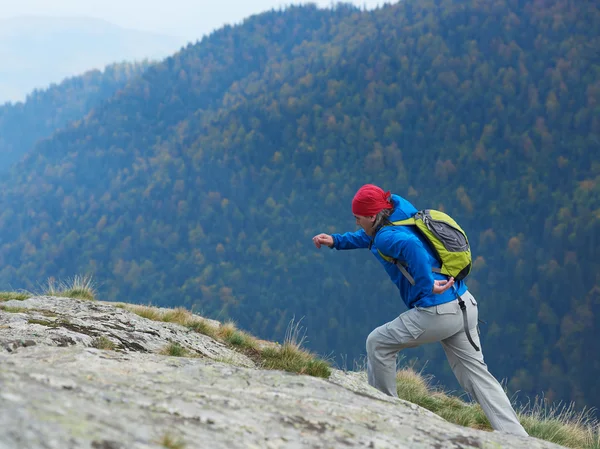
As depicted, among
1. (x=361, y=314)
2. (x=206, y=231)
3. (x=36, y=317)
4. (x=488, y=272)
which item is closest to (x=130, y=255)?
(x=206, y=231)

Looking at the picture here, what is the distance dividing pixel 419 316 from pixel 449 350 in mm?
490

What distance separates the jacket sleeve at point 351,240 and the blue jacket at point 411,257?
0.45 m

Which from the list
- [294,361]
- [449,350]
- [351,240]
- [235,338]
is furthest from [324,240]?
[235,338]

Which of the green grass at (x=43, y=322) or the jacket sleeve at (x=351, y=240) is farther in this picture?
the jacket sleeve at (x=351, y=240)

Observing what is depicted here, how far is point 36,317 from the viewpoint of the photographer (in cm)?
595

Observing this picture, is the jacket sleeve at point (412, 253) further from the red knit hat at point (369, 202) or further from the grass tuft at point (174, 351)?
the grass tuft at point (174, 351)

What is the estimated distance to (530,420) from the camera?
6.48m

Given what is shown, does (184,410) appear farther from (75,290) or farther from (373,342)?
(75,290)

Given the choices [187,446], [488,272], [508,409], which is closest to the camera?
[187,446]

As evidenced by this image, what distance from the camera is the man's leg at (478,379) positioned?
5242 millimetres

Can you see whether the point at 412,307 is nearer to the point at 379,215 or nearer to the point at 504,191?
Result: the point at 379,215

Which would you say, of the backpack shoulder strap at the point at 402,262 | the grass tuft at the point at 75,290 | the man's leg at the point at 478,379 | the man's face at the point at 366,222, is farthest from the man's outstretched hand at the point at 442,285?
the grass tuft at the point at 75,290

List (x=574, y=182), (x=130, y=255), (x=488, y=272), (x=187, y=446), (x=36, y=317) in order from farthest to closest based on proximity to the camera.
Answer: (x=130, y=255) → (x=574, y=182) → (x=488, y=272) → (x=36, y=317) → (x=187, y=446)

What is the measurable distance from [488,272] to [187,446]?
444 ft
